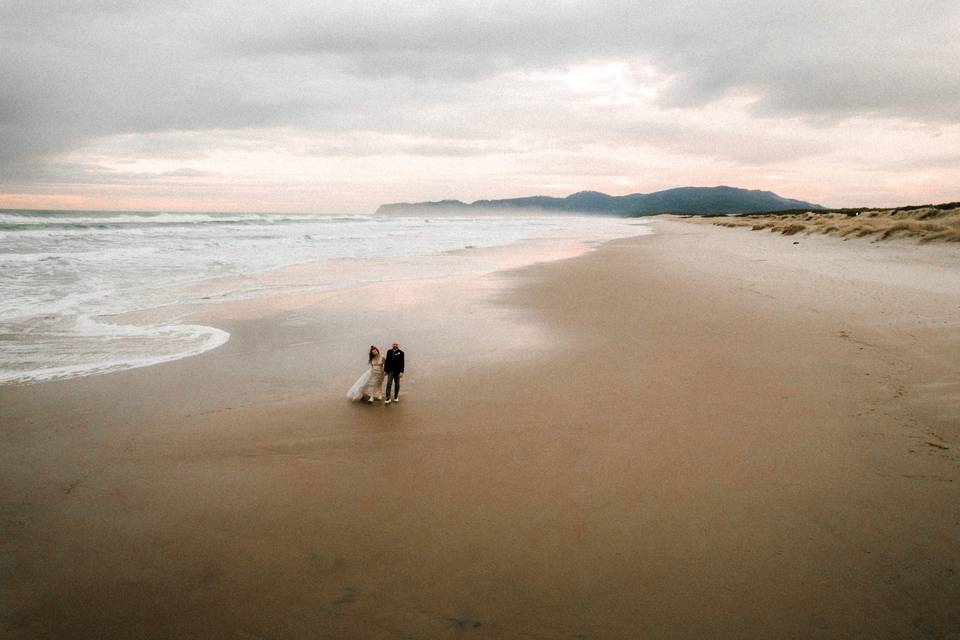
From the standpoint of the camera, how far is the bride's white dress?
6.72m

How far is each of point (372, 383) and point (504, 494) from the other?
110 inches

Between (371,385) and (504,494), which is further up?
(371,385)

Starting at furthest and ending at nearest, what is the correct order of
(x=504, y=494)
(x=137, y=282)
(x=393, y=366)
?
(x=137, y=282) < (x=393, y=366) < (x=504, y=494)

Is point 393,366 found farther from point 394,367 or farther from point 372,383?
point 372,383

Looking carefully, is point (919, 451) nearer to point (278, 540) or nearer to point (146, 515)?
point (278, 540)

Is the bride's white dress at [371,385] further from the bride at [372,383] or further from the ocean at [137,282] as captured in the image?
the ocean at [137,282]

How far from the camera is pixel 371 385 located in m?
6.73

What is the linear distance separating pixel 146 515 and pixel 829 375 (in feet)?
27.6

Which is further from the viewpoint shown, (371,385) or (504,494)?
(371,385)

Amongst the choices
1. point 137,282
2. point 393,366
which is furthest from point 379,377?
point 137,282

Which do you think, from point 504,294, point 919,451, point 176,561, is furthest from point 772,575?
point 504,294

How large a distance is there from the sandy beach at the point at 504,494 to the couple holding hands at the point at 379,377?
0.24 m

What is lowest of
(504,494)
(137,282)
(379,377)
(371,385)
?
(504,494)

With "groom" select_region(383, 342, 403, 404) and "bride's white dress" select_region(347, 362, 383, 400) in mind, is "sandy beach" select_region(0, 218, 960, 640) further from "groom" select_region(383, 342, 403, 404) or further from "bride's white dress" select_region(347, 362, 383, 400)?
"groom" select_region(383, 342, 403, 404)
